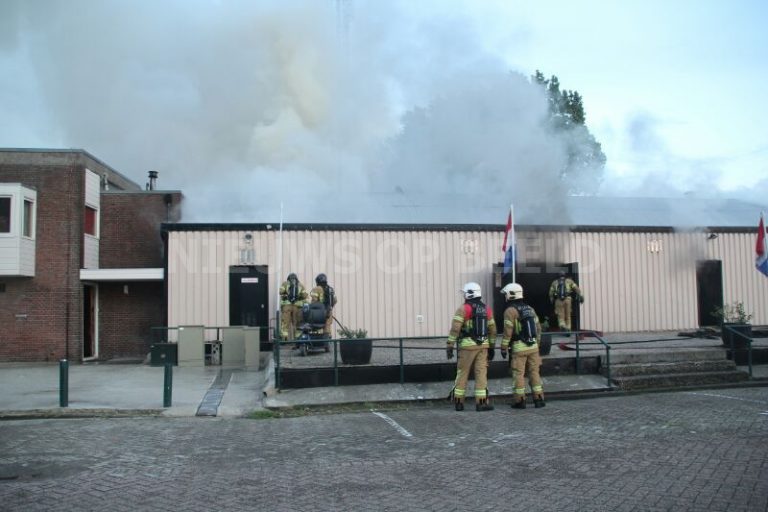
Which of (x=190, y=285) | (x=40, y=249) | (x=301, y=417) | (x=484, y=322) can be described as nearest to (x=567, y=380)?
(x=484, y=322)

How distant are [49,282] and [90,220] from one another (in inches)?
88.6

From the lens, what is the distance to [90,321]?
1842cm

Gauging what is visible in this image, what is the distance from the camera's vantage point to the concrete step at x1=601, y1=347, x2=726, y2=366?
11875 millimetres

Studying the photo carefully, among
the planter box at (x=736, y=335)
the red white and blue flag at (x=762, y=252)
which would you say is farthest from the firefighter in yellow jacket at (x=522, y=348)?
the red white and blue flag at (x=762, y=252)

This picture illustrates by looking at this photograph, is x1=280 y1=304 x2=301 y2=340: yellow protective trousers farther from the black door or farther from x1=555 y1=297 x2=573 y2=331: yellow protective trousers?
the black door

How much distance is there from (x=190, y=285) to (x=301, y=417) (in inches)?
310

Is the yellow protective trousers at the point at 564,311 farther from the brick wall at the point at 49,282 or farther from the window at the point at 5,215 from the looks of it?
the window at the point at 5,215

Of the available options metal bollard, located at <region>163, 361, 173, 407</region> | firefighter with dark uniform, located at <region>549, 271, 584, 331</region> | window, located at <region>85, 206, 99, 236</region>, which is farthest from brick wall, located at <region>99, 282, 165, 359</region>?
firefighter with dark uniform, located at <region>549, 271, 584, 331</region>

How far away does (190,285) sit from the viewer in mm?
16250

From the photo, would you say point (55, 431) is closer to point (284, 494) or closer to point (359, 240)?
point (284, 494)

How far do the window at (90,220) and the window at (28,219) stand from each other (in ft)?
4.57

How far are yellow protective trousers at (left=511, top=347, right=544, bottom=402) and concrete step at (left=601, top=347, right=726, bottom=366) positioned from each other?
111 inches

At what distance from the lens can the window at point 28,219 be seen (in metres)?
17.1

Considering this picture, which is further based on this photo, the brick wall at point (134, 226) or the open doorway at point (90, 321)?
the brick wall at point (134, 226)
